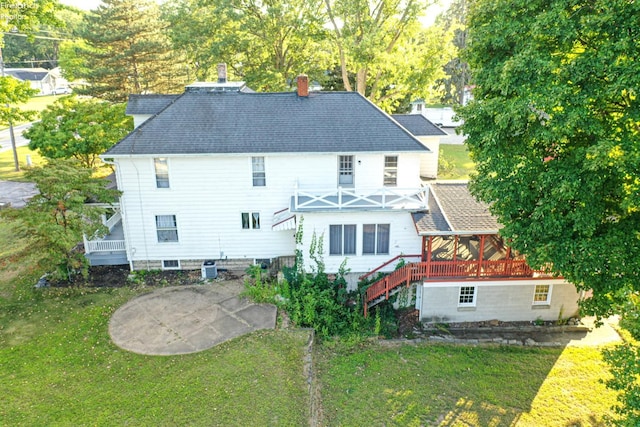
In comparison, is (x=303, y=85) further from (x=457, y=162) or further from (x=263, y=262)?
(x=457, y=162)

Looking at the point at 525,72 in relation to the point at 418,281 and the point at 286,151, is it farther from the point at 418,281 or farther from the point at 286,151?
the point at 286,151

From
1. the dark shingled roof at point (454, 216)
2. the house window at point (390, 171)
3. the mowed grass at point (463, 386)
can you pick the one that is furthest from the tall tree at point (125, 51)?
the mowed grass at point (463, 386)

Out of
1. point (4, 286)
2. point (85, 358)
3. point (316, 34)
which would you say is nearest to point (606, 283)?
point (85, 358)

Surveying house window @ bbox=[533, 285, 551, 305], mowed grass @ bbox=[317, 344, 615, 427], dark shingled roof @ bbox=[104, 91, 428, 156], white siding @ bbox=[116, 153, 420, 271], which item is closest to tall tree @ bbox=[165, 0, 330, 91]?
dark shingled roof @ bbox=[104, 91, 428, 156]

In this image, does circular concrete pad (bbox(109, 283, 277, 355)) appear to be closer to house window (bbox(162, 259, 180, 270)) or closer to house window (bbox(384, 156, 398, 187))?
house window (bbox(162, 259, 180, 270))

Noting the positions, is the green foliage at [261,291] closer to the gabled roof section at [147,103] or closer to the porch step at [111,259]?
the porch step at [111,259]
